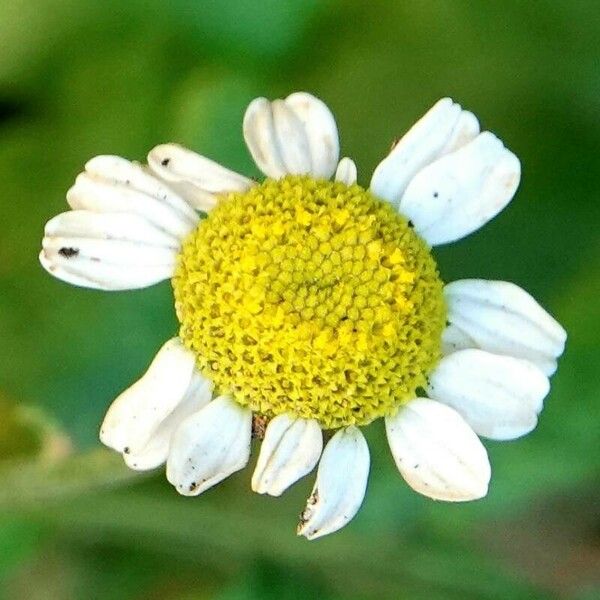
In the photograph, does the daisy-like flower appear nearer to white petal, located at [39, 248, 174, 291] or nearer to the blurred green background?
white petal, located at [39, 248, 174, 291]


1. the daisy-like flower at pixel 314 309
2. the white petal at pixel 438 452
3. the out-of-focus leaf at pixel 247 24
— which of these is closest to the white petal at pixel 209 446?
the daisy-like flower at pixel 314 309

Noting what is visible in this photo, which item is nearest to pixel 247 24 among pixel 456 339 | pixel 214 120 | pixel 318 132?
pixel 214 120

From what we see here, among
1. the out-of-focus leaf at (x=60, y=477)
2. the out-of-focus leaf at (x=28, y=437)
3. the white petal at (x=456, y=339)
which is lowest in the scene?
the out-of-focus leaf at (x=60, y=477)

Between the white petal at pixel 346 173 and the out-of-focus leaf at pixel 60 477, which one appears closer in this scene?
the white petal at pixel 346 173

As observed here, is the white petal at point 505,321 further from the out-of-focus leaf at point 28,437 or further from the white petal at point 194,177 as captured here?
the out-of-focus leaf at point 28,437

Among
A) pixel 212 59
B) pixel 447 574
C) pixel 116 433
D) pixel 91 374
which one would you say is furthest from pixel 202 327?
pixel 447 574

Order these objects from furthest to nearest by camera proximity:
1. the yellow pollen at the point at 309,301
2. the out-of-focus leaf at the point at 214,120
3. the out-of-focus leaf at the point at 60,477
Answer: the out-of-focus leaf at the point at 214,120, the out-of-focus leaf at the point at 60,477, the yellow pollen at the point at 309,301

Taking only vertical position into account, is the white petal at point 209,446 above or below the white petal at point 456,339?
below

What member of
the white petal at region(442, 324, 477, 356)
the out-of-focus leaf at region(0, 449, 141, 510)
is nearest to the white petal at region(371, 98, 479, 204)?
the white petal at region(442, 324, 477, 356)
